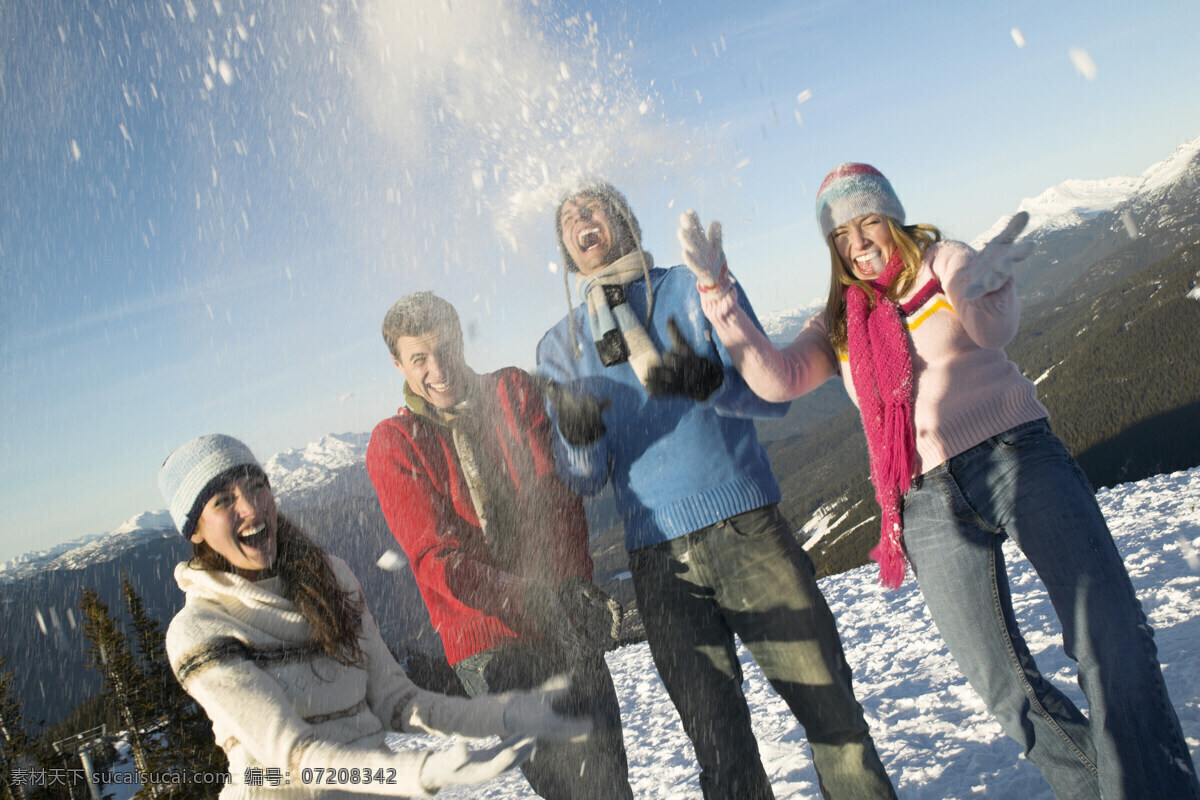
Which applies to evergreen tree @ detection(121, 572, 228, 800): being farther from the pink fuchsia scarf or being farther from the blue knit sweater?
the pink fuchsia scarf

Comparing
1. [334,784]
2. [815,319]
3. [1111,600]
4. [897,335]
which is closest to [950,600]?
[1111,600]

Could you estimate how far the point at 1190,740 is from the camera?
9.92 ft

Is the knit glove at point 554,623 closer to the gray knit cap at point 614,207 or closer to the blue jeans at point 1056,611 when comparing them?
the blue jeans at point 1056,611

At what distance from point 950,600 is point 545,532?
145cm

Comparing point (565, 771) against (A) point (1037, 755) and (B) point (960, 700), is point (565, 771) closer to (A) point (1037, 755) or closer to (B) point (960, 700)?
(A) point (1037, 755)

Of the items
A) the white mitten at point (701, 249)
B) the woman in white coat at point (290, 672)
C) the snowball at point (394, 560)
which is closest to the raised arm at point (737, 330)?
the white mitten at point (701, 249)

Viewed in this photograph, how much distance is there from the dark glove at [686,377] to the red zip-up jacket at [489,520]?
0.49m

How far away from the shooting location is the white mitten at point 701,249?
2342 millimetres

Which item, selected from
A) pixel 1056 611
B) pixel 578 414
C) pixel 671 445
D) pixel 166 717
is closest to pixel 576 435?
pixel 578 414

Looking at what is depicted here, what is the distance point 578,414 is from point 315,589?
109cm

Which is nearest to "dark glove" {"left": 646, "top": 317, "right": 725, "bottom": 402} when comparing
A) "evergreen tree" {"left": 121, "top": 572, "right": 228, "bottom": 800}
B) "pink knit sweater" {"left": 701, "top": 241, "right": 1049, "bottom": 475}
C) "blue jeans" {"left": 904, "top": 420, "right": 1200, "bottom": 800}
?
"pink knit sweater" {"left": 701, "top": 241, "right": 1049, "bottom": 475}

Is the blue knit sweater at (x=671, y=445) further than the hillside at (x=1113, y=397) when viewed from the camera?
No

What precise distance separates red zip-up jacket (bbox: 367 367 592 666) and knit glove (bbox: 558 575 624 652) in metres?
0.08

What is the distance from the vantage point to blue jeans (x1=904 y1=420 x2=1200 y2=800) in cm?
205
